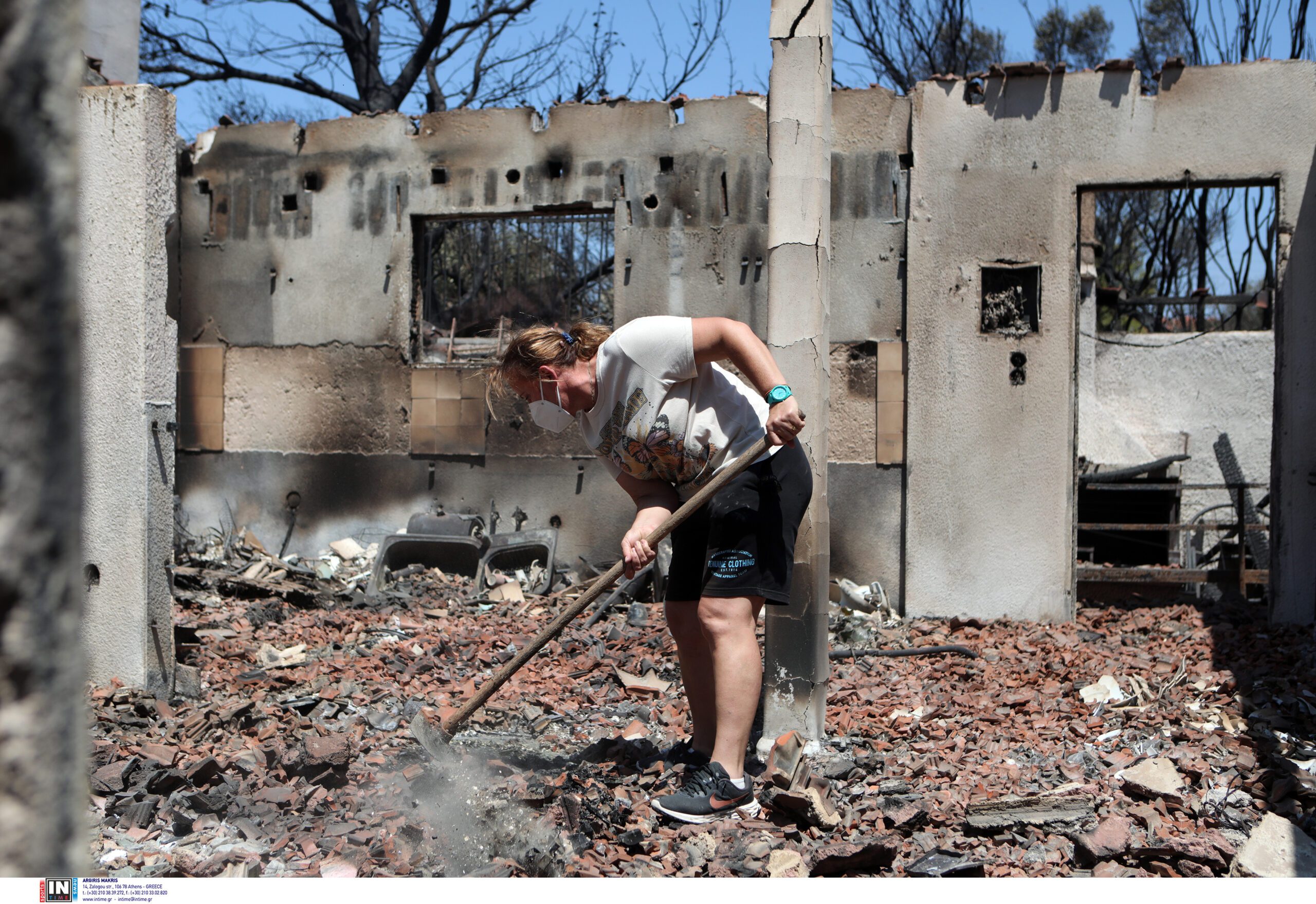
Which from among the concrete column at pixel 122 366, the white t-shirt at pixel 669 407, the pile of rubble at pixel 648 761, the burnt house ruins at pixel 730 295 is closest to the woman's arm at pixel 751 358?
the white t-shirt at pixel 669 407

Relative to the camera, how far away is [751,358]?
3.00 metres

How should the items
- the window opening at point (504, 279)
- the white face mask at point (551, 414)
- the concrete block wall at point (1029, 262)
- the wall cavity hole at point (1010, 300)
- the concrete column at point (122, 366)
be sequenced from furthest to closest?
the window opening at point (504, 279) < the wall cavity hole at point (1010, 300) < the concrete block wall at point (1029, 262) < the concrete column at point (122, 366) < the white face mask at point (551, 414)

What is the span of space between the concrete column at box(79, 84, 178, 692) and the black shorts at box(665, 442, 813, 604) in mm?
2506

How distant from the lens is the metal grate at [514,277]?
28.7ft

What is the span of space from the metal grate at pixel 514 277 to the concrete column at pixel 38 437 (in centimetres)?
779

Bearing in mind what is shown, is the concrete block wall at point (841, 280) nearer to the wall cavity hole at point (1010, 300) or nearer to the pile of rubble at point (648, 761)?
the wall cavity hole at point (1010, 300)

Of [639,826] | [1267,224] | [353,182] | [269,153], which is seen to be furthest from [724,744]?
[1267,224]

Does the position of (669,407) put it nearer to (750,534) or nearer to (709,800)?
(750,534)

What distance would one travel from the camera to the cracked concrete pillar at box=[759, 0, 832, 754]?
12.1 feet

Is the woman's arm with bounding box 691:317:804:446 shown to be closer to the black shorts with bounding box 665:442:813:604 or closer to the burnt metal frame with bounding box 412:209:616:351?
the black shorts with bounding box 665:442:813:604

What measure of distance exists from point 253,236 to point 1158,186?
7052 millimetres
